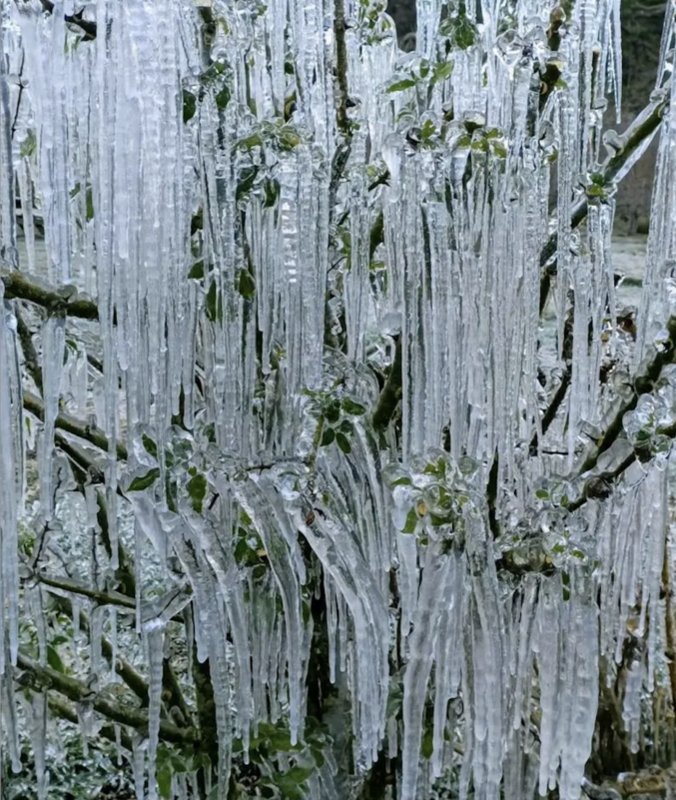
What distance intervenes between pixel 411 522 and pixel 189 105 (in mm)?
529

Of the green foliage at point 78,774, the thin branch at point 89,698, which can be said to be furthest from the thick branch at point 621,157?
the green foliage at point 78,774

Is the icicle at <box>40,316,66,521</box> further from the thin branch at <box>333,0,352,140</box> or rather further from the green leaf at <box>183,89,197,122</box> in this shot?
the thin branch at <box>333,0,352,140</box>

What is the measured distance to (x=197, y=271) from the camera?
1.09m

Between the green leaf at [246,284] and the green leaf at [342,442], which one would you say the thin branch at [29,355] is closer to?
the green leaf at [246,284]

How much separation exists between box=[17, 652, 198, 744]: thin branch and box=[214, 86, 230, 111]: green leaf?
83 centimetres

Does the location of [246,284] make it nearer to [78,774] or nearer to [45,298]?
[45,298]

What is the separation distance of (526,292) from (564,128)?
0.25 meters

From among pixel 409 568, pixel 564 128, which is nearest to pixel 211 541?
pixel 409 568

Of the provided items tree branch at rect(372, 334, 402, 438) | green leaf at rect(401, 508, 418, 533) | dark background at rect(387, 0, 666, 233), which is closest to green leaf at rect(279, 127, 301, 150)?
tree branch at rect(372, 334, 402, 438)

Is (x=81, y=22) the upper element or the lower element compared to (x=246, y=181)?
upper

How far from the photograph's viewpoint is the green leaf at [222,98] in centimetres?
104

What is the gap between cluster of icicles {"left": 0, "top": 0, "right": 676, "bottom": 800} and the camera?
104cm

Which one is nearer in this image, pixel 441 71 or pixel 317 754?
pixel 441 71

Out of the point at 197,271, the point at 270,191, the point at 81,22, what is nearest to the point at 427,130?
the point at 270,191
